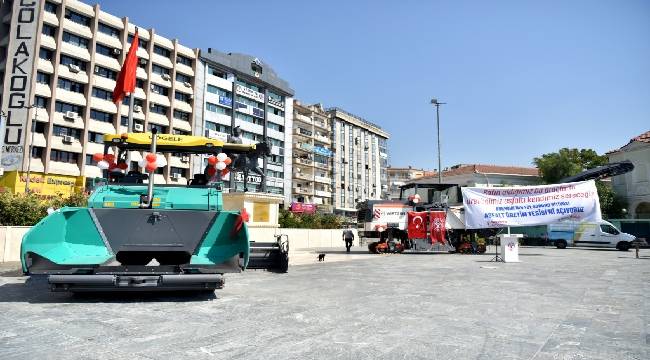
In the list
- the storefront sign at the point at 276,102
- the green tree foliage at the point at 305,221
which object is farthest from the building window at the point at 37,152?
the storefront sign at the point at 276,102

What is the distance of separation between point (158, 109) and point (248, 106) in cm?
1444

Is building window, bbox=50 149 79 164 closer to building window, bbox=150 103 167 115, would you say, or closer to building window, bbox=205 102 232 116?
building window, bbox=150 103 167 115

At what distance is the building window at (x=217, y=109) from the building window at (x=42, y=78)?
1950cm

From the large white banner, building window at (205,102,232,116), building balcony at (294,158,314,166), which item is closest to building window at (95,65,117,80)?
building window at (205,102,232,116)

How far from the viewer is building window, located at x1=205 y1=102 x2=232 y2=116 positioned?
191 ft

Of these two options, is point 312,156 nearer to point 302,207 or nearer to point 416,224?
point 302,207

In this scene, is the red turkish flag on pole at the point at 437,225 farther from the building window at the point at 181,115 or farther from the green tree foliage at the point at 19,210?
the building window at the point at 181,115

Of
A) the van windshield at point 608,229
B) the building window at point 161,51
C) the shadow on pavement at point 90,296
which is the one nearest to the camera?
the shadow on pavement at point 90,296

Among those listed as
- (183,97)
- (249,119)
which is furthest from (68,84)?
(249,119)

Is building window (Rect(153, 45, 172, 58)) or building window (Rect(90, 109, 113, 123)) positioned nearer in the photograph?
building window (Rect(90, 109, 113, 123))

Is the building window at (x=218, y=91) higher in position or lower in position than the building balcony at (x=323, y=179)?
higher

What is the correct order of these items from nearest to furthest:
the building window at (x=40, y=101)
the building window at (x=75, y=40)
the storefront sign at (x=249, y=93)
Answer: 1. the building window at (x=40, y=101)
2. the building window at (x=75, y=40)
3. the storefront sign at (x=249, y=93)

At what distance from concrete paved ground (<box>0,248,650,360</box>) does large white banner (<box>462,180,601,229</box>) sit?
1132cm

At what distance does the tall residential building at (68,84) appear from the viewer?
39625 millimetres
